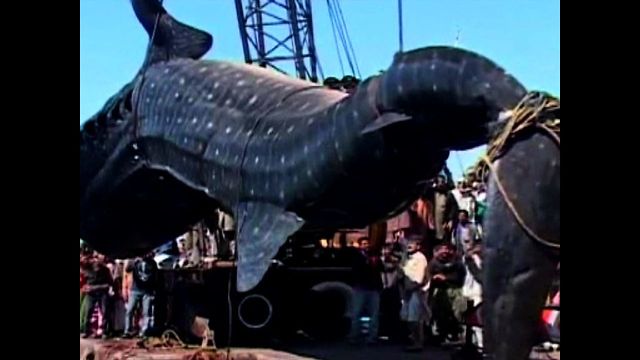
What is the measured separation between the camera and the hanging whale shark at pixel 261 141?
5.59 meters

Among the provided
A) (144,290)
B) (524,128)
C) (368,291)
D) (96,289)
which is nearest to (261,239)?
(368,291)

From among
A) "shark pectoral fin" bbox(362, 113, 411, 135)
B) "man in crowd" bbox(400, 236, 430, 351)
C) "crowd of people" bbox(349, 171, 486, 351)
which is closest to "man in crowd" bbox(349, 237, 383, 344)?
"crowd of people" bbox(349, 171, 486, 351)

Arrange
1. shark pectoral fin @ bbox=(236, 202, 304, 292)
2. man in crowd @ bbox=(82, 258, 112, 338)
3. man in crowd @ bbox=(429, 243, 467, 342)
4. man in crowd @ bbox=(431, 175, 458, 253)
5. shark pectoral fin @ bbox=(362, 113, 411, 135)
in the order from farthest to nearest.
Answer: man in crowd @ bbox=(82, 258, 112, 338)
man in crowd @ bbox=(431, 175, 458, 253)
man in crowd @ bbox=(429, 243, 467, 342)
shark pectoral fin @ bbox=(236, 202, 304, 292)
shark pectoral fin @ bbox=(362, 113, 411, 135)

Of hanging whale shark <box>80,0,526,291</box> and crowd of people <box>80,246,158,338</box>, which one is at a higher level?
hanging whale shark <box>80,0,526,291</box>

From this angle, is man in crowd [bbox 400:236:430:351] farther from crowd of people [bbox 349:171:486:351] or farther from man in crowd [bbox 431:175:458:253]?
man in crowd [bbox 431:175:458:253]

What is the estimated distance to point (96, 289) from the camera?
11.2 meters

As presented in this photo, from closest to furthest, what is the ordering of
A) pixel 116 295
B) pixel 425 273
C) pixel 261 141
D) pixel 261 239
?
1. pixel 261 239
2. pixel 261 141
3. pixel 425 273
4. pixel 116 295

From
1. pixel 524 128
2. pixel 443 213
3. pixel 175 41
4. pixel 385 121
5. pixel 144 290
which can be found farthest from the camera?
pixel 144 290

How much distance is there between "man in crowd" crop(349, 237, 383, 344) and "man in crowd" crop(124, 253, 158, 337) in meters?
2.17

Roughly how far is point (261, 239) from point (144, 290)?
12.4 feet

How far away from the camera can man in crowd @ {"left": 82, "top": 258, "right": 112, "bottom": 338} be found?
36.0 ft

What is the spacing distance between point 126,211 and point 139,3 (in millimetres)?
1787

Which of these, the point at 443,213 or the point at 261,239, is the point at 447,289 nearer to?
the point at 443,213
